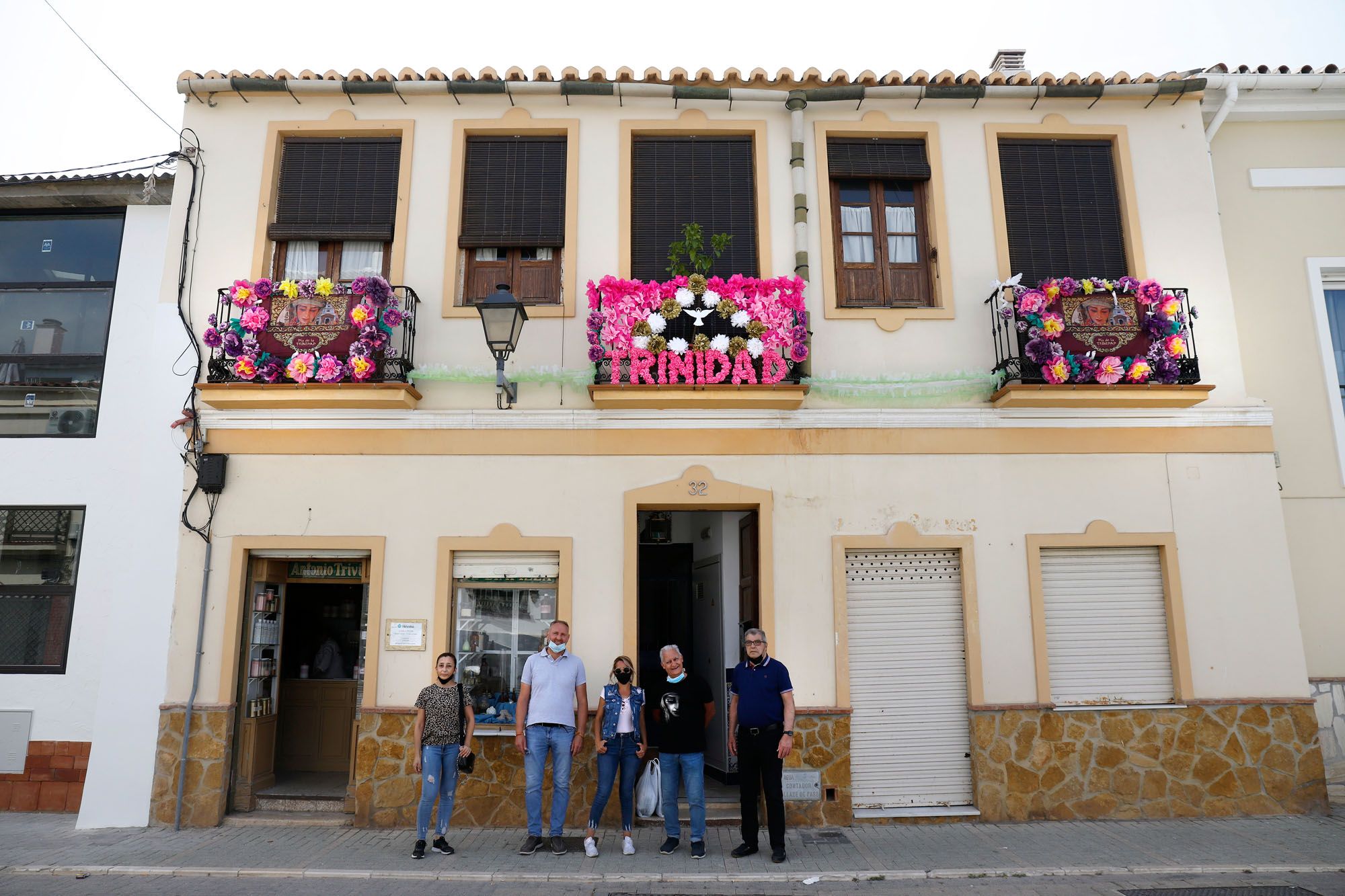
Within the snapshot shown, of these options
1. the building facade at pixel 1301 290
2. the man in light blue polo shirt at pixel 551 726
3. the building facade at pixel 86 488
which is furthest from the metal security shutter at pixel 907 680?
the building facade at pixel 86 488

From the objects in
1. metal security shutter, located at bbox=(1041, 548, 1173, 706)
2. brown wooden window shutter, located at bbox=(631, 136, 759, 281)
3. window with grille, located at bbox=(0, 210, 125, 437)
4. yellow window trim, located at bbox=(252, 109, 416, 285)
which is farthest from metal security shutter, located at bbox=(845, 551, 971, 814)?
window with grille, located at bbox=(0, 210, 125, 437)

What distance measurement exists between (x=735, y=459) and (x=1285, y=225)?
7.01 meters

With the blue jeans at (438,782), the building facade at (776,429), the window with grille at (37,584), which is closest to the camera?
the blue jeans at (438,782)

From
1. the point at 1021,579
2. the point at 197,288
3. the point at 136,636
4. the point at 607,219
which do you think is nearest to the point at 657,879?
the point at 1021,579

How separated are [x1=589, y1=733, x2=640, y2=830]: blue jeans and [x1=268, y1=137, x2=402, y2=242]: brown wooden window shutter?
5.85 meters

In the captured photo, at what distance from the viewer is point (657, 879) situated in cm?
691

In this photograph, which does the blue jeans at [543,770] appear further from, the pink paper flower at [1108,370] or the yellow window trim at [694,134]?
the pink paper flower at [1108,370]

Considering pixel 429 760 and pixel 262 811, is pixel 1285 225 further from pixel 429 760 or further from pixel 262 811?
pixel 262 811

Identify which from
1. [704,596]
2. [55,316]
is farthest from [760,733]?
[55,316]

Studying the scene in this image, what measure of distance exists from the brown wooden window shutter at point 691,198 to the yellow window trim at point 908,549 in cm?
311

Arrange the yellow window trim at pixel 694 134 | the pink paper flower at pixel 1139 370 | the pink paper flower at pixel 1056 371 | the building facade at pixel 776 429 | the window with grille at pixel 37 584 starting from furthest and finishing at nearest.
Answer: the yellow window trim at pixel 694 134
the window with grille at pixel 37 584
the pink paper flower at pixel 1139 370
the pink paper flower at pixel 1056 371
the building facade at pixel 776 429

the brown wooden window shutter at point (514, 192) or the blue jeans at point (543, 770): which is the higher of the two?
the brown wooden window shutter at point (514, 192)

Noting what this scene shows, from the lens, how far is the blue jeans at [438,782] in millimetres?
7469

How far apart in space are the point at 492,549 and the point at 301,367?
2.59 meters
